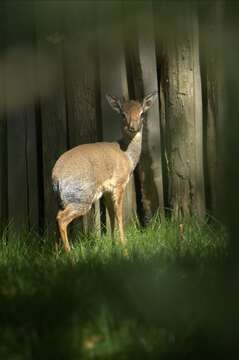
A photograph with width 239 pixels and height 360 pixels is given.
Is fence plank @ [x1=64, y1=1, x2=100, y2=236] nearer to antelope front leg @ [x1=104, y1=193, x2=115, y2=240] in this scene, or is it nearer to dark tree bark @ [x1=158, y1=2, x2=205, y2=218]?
antelope front leg @ [x1=104, y1=193, x2=115, y2=240]

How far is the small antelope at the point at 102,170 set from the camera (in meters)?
6.29

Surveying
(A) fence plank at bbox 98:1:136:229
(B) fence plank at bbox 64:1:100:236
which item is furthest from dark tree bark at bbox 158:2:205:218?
(B) fence plank at bbox 64:1:100:236

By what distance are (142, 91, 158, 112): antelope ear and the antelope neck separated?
0.38m

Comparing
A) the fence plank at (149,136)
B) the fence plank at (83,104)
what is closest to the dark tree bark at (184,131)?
the fence plank at (149,136)

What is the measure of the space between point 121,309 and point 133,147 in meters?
4.04

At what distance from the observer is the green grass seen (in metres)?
2.76

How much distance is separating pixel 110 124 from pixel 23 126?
3.11 ft

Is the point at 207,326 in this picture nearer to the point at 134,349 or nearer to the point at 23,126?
the point at 134,349

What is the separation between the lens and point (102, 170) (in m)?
6.80

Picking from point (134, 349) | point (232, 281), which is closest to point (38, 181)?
point (134, 349)

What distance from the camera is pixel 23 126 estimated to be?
702 centimetres

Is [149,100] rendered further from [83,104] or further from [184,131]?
[83,104]

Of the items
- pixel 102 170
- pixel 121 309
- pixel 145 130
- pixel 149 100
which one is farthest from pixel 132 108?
pixel 121 309

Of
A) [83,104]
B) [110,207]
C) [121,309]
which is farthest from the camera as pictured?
[110,207]
